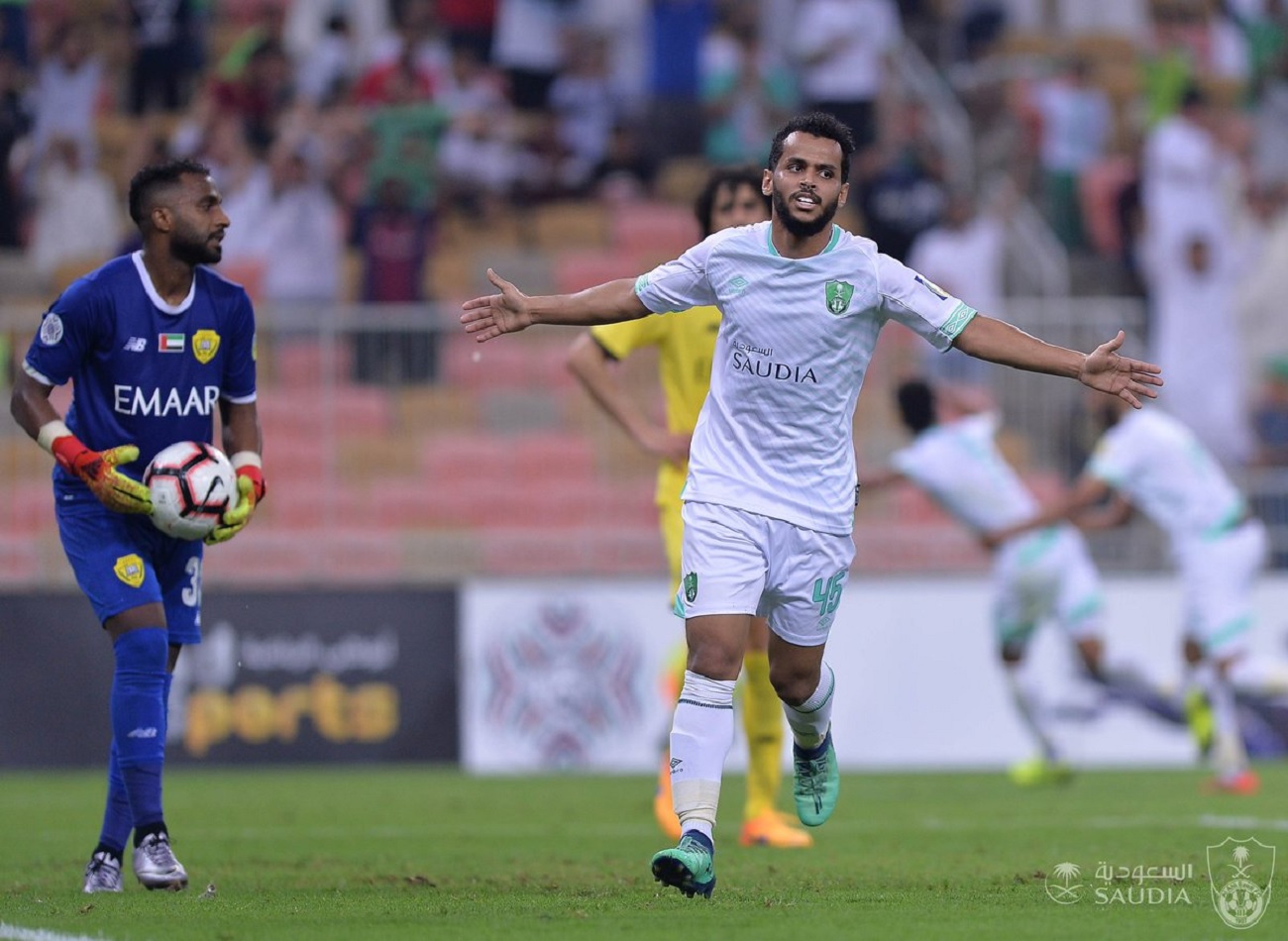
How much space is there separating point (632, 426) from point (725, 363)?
85.8 inches

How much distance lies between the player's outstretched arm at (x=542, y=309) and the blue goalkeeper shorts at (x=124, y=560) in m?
1.61

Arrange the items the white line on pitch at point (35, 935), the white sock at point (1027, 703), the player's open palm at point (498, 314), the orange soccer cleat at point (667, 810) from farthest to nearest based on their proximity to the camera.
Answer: the white sock at point (1027, 703), the orange soccer cleat at point (667, 810), the player's open palm at point (498, 314), the white line on pitch at point (35, 935)

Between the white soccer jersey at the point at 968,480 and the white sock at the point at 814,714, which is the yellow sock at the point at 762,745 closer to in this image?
the white sock at the point at 814,714

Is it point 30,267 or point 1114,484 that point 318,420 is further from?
point 1114,484

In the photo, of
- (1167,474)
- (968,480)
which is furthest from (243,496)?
(1167,474)

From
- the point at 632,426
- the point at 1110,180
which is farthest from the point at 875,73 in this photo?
the point at 632,426

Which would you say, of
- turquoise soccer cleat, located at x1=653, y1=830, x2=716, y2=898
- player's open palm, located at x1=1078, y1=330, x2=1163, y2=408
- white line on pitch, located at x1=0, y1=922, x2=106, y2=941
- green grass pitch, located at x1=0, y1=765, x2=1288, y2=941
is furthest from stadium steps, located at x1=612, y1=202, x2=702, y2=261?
white line on pitch, located at x1=0, y1=922, x2=106, y2=941

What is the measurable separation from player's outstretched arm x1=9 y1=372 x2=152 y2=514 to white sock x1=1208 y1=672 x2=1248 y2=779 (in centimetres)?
786

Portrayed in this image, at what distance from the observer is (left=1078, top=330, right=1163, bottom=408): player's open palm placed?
7117mm

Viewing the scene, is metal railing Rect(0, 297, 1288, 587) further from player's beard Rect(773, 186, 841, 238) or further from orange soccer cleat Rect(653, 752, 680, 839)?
player's beard Rect(773, 186, 841, 238)

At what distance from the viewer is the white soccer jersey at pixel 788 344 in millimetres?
7414

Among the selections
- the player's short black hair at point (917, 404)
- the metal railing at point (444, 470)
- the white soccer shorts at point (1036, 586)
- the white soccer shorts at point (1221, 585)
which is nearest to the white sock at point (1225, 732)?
the white soccer shorts at point (1221, 585)

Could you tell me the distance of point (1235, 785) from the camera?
13.1 meters

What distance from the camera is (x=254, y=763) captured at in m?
16.0
